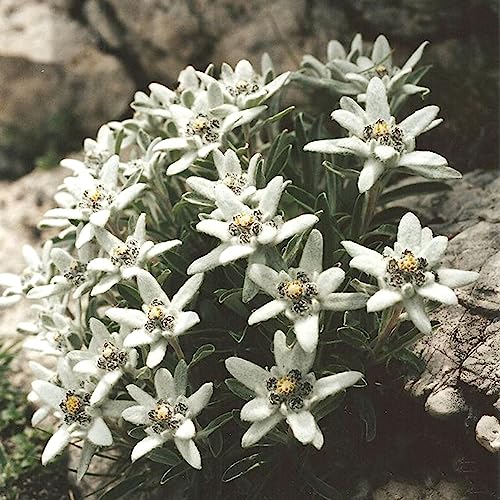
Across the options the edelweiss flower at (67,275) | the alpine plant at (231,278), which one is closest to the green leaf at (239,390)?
the alpine plant at (231,278)

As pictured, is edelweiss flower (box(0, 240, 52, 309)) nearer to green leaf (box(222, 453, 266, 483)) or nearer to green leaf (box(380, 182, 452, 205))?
green leaf (box(222, 453, 266, 483))

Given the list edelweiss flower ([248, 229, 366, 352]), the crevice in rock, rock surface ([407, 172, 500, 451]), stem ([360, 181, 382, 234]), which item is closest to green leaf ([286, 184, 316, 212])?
stem ([360, 181, 382, 234])

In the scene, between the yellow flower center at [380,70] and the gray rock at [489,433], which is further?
the yellow flower center at [380,70]

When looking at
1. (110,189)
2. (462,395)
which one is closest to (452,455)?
(462,395)

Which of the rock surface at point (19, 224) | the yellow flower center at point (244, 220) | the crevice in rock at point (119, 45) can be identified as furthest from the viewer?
the crevice in rock at point (119, 45)

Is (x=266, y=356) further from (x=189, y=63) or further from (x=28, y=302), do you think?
(x=189, y=63)

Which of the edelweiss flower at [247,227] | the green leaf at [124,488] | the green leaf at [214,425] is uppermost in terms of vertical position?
the edelweiss flower at [247,227]

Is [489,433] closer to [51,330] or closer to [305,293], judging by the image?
[305,293]

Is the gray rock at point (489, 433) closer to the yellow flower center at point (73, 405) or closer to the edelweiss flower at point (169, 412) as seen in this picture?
the edelweiss flower at point (169, 412)
